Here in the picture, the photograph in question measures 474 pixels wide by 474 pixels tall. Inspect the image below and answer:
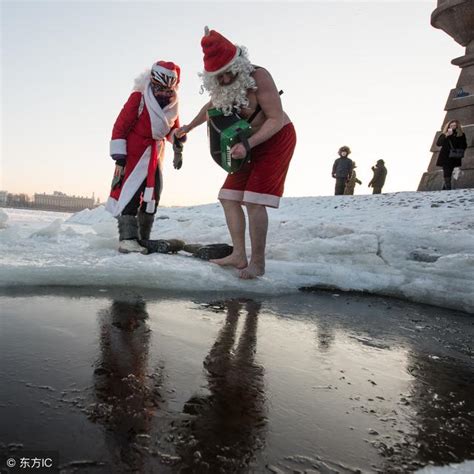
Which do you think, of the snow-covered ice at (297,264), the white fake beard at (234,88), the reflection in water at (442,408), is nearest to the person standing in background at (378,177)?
the snow-covered ice at (297,264)

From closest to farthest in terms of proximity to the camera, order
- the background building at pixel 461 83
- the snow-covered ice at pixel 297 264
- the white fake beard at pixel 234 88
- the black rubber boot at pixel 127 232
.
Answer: the snow-covered ice at pixel 297 264, the white fake beard at pixel 234 88, the black rubber boot at pixel 127 232, the background building at pixel 461 83

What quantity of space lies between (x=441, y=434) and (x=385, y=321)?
4.37 feet

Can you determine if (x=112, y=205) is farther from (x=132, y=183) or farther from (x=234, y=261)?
(x=234, y=261)

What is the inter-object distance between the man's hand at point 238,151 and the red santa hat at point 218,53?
1.77 ft

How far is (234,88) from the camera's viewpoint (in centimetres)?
284

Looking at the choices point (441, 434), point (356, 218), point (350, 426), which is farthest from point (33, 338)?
point (356, 218)

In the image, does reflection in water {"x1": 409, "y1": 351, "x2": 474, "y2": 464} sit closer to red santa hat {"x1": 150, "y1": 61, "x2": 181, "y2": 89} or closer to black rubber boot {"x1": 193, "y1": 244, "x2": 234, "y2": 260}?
black rubber boot {"x1": 193, "y1": 244, "x2": 234, "y2": 260}

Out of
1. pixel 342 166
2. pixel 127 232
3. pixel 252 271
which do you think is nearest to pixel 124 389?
pixel 252 271

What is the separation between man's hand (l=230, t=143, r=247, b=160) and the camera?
2729mm

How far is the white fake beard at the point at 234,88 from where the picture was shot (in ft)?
9.30

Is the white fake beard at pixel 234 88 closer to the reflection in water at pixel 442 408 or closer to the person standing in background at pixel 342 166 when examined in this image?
the reflection in water at pixel 442 408

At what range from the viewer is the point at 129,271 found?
2455 mm

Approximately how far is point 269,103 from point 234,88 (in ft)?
0.86

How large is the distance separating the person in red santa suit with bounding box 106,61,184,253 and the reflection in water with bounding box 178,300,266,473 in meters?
2.21
